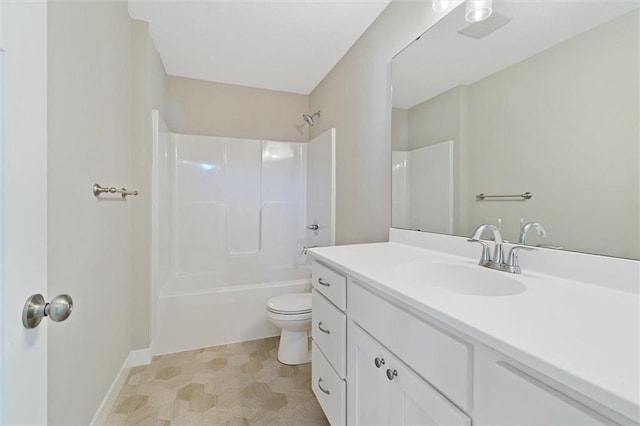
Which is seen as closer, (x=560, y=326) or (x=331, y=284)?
(x=560, y=326)

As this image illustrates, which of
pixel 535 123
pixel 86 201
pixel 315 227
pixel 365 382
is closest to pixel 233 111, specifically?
pixel 315 227

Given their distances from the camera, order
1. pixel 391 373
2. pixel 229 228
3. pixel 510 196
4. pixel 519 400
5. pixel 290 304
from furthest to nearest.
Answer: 1. pixel 229 228
2. pixel 290 304
3. pixel 510 196
4. pixel 391 373
5. pixel 519 400

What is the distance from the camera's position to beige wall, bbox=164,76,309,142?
2.74 meters

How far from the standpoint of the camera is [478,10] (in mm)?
1163

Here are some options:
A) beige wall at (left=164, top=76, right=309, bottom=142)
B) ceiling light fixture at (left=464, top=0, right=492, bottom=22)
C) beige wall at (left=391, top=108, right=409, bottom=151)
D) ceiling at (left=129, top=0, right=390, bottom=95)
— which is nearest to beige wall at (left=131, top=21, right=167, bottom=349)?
ceiling at (left=129, top=0, right=390, bottom=95)

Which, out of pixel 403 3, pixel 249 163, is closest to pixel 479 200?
pixel 403 3

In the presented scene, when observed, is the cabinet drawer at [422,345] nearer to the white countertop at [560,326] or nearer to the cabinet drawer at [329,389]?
the white countertop at [560,326]

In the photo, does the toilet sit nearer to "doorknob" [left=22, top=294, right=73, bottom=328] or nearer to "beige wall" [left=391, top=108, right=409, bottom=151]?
"beige wall" [left=391, top=108, right=409, bottom=151]

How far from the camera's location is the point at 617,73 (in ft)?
2.60

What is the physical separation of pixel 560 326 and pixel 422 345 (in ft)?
0.94

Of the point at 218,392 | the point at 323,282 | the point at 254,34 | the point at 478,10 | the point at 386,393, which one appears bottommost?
the point at 218,392
